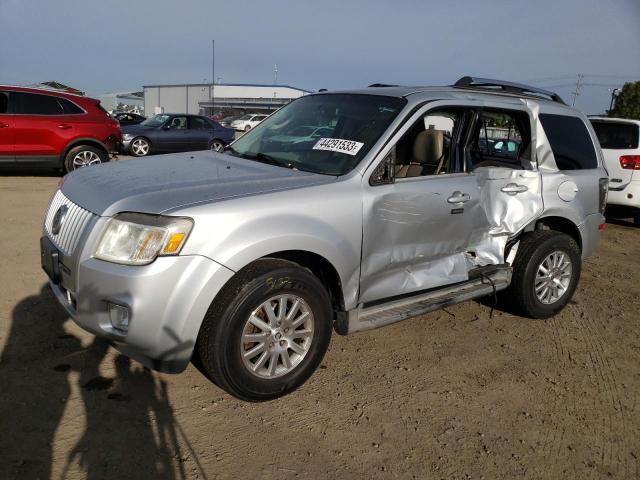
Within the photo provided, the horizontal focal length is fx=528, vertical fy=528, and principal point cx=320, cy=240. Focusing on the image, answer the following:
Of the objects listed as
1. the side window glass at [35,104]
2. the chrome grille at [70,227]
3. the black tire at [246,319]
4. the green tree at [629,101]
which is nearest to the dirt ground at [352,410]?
the black tire at [246,319]

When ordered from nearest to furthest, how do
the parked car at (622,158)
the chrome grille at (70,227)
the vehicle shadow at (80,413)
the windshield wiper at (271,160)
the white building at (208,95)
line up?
the vehicle shadow at (80,413), the chrome grille at (70,227), the windshield wiper at (271,160), the parked car at (622,158), the white building at (208,95)

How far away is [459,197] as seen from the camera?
12.3 feet

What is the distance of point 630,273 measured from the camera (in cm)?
617

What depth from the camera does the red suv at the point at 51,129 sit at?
9.52m

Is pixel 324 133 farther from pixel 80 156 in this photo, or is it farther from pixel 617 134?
pixel 80 156

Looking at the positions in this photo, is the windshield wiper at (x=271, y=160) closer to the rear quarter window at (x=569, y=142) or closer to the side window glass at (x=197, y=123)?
the rear quarter window at (x=569, y=142)

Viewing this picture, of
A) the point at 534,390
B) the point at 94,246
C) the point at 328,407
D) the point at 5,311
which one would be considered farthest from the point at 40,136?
the point at 534,390

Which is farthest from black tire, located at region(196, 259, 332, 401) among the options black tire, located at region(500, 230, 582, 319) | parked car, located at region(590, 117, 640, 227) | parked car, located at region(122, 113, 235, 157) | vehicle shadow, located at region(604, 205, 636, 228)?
parked car, located at region(122, 113, 235, 157)

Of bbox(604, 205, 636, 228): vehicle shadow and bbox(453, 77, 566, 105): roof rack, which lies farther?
bbox(604, 205, 636, 228): vehicle shadow

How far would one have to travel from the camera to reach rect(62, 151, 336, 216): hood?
2.74 meters

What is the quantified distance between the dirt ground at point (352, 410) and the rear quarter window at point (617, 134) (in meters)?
5.36

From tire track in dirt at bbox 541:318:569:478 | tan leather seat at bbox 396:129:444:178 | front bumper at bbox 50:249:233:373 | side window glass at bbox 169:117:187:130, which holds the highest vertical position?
side window glass at bbox 169:117:187:130

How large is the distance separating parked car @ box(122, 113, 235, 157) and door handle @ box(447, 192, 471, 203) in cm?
1259

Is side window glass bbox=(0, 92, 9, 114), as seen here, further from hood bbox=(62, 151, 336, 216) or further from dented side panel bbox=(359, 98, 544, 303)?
dented side panel bbox=(359, 98, 544, 303)
